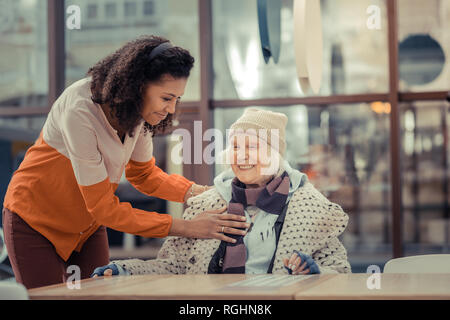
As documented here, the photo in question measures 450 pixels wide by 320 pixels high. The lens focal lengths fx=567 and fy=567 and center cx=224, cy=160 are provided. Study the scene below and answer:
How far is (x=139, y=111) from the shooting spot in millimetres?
1927

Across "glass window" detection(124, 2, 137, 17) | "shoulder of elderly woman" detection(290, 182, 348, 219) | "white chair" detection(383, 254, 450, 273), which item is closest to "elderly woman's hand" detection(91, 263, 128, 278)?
"shoulder of elderly woman" detection(290, 182, 348, 219)

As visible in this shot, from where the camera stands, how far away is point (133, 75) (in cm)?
186

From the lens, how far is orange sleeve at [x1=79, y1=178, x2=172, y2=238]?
73.6 inches

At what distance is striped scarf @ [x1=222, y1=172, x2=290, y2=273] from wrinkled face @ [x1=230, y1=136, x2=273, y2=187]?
0.14ft

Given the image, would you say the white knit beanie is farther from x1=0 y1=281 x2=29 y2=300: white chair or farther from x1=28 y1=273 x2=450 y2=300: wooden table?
x1=0 y1=281 x2=29 y2=300: white chair

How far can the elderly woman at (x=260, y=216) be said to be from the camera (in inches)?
78.5

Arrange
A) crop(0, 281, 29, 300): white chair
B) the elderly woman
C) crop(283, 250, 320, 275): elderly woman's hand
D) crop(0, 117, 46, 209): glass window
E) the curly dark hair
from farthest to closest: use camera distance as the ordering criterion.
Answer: crop(0, 117, 46, 209): glass window → the elderly woman → the curly dark hair → crop(283, 250, 320, 275): elderly woman's hand → crop(0, 281, 29, 300): white chair

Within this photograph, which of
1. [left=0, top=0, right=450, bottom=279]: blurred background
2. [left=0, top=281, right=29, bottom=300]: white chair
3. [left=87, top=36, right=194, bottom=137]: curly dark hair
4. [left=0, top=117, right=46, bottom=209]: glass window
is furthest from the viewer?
[left=0, top=117, right=46, bottom=209]: glass window

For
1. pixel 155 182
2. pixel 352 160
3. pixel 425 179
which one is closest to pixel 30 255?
pixel 155 182

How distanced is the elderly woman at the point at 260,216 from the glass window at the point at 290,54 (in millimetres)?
1906

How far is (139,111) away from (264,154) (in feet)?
1.77

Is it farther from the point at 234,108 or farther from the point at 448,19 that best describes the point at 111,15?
the point at 448,19

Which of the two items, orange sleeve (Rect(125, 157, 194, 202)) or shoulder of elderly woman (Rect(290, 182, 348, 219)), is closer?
shoulder of elderly woman (Rect(290, 182, 348, 219))

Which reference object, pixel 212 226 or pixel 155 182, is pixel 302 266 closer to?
pixel 212 226
